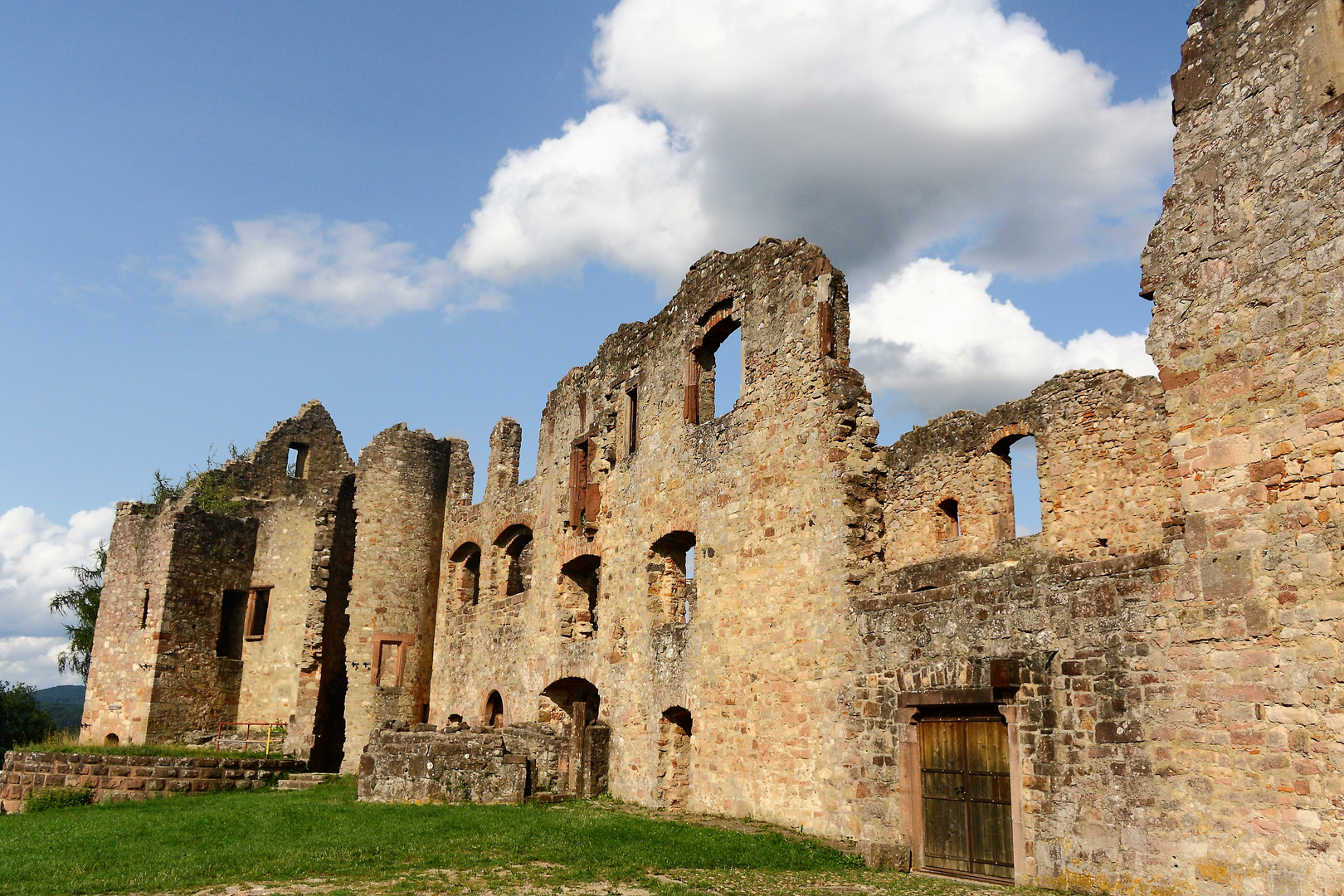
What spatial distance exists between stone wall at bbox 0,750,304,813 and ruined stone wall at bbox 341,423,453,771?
4.06 m

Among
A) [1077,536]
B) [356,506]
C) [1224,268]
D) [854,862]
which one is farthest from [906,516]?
[356,506]

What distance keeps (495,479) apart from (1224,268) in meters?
16.0

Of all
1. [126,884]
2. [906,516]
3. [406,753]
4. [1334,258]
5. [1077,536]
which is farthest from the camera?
[906,516]

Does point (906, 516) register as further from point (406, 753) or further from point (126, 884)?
point (126, 884)

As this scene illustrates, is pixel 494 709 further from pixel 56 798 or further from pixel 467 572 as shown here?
pixel 56 798

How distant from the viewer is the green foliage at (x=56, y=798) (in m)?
15.2

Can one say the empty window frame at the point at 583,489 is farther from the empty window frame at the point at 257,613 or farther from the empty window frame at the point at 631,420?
the empty window frame at the point at 257,613

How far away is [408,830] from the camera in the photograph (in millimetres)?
10812

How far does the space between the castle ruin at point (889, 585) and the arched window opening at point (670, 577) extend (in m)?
0.05

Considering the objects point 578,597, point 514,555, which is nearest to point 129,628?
point 514,555

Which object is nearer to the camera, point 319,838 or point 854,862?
point 854,862

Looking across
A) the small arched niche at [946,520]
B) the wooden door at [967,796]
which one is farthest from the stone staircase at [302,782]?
the wooden door at [967,796]

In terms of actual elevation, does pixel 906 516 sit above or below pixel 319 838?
above

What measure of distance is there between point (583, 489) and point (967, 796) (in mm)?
9997
